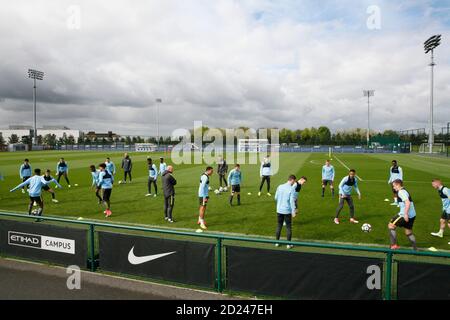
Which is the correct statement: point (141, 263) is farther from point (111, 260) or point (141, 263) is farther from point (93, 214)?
point (93, 214)

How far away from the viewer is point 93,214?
43.2ft

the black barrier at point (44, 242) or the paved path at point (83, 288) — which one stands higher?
the black barrier at point (44, 242)

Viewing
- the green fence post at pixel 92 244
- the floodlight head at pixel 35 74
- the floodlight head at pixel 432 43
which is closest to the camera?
the green fence post at pixel 92 244

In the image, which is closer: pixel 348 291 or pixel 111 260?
pixel 348 291

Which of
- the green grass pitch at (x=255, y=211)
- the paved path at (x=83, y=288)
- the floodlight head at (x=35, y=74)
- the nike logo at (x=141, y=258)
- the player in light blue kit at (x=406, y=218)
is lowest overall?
the paved path at (x=83, y=288)

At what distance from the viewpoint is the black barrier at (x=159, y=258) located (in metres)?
6.42

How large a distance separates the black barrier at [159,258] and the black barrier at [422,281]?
11.9 ft

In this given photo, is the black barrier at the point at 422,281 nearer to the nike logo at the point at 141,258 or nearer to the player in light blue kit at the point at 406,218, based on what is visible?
the player in light blue kit at the point at 406,218

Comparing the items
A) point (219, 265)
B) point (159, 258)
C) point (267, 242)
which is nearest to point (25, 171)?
point (159, 258)

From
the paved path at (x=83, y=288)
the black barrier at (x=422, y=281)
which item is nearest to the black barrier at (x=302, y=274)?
the black barrier at (x=422, y=281)
